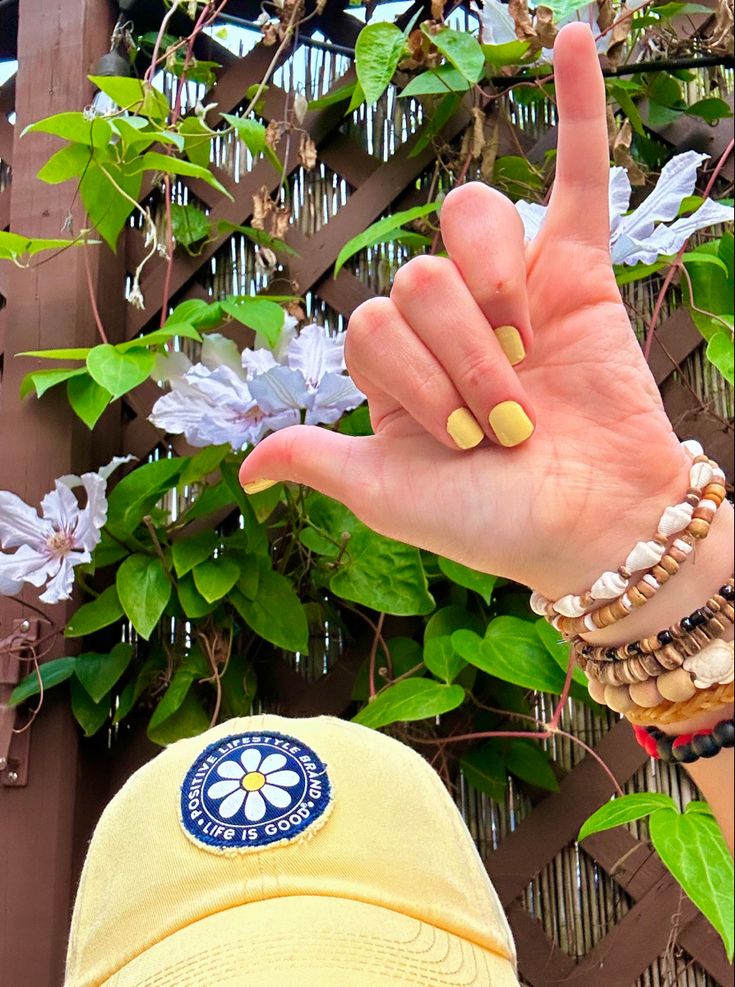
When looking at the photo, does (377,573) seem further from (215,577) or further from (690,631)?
(690,631)

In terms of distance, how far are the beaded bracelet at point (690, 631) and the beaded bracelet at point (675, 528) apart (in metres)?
0.02

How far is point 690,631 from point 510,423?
122mm

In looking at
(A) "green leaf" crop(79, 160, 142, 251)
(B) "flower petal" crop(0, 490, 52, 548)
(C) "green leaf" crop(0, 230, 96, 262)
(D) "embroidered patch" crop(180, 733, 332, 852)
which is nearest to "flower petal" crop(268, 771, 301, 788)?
(D) "embroidered patch" crop(180, 733, 332, 852)

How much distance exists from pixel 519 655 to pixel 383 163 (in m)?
0.61

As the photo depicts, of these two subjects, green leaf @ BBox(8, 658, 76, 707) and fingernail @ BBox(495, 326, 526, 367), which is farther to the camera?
green leaf @ BBox(8, 658, 76, 707)

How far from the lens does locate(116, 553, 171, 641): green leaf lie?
0.95 m

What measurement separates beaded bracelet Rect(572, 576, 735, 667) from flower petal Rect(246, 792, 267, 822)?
0.31m

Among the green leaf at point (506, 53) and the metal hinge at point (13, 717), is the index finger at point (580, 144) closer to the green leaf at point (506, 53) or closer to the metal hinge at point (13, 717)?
the green leaf at point (506, 53)

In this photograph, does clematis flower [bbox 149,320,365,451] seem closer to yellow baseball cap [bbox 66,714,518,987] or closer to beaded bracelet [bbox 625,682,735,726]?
yellow baseball cap [bbox 66,714,518,987]

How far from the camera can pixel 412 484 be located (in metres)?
0.47

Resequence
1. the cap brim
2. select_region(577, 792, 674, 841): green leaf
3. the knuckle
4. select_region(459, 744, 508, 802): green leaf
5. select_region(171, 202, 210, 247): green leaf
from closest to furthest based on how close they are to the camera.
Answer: the knuckle < the cap brim < select_region(577, 792, 674, 841): green leaf < select_region(459, 744, 508, 802): green leaf < select_region(171, 202, 210, 247): green leaf

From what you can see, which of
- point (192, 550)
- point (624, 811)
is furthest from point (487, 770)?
point (192, 550)

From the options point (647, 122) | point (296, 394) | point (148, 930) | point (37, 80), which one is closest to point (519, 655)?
point (296, 394)

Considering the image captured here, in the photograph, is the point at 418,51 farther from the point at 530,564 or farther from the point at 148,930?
the point at 148,930
